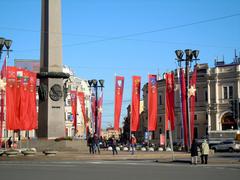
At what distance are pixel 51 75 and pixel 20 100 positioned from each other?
3.41m

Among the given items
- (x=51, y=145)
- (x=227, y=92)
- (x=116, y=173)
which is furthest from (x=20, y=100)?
(x=227, y=92)

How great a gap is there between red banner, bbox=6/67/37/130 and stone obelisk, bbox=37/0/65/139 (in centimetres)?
164

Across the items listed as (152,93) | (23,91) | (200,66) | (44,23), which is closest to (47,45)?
(44,23)

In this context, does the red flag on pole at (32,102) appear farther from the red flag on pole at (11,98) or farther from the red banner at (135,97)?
the red banner at (135,97)

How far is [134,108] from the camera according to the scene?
49031 millimetres

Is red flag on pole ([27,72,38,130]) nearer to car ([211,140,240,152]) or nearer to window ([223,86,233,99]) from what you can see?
car ([211,140,240,152])

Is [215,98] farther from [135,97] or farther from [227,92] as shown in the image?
[135,97]

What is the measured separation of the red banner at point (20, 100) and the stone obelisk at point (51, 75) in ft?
5.39

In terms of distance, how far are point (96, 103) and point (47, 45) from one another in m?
24.8

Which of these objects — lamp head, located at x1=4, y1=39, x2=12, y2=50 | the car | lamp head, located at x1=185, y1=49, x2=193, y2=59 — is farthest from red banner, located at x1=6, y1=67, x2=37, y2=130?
the car

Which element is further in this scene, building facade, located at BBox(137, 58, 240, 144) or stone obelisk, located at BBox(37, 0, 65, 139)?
building facade, located at BBox(137, 58, 240, 144)

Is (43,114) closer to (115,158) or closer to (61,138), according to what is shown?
(61,138)

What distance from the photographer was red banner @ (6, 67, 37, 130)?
124 ft

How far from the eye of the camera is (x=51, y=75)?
3728 centimetres
